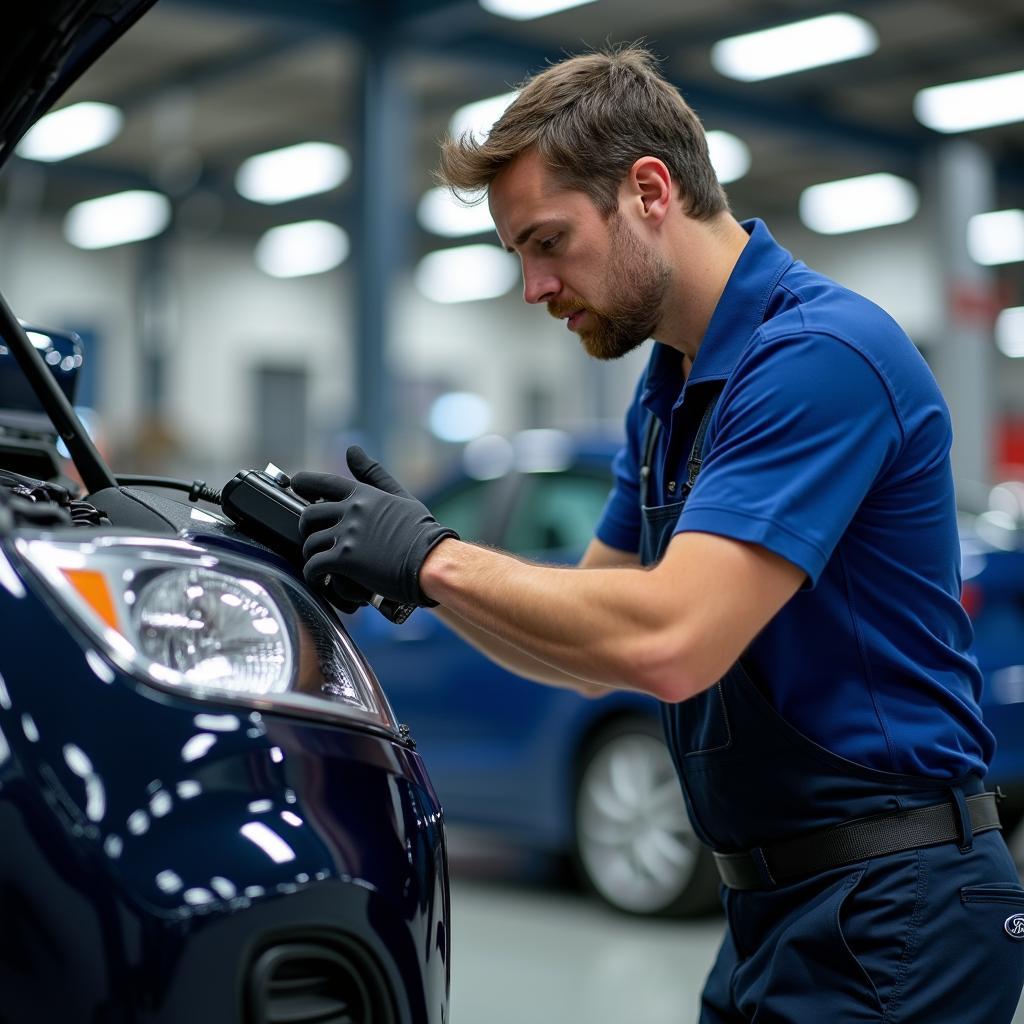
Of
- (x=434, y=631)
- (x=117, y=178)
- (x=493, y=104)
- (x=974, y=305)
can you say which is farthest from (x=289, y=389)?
(x=434, y=631)

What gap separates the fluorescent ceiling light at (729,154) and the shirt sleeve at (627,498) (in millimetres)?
11886

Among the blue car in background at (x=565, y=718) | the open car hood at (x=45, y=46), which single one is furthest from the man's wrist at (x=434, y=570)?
the blue car in background at (x=565, y=718)

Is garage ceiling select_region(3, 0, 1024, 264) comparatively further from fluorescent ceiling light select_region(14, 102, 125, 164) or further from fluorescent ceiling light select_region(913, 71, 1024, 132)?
fluorescent ceiling light select_region(14, 102, 125, 164)

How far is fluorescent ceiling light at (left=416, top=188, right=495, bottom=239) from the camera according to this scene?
61.8 ft

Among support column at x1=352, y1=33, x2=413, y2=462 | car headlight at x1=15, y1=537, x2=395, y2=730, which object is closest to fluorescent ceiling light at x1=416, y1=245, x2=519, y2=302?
support column at x1=352, y1=33, x2=413, y2=462

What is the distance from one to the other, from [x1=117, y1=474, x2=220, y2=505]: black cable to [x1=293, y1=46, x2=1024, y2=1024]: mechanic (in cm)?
20

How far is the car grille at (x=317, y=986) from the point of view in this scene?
1228 mm

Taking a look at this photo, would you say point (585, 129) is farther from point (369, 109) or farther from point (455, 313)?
point (455, 313)

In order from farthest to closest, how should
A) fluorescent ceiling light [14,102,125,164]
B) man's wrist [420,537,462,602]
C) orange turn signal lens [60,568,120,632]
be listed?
fluorescent ceiling light [14,102,125,164], man's wrist [420,537,462,602], orange turn signal lens [60,568,120,632]

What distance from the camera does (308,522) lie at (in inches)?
64.8

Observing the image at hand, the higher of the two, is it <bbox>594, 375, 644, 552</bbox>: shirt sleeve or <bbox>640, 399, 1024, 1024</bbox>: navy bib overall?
<bbox>594, 375, 644, 552</bbox>: shirt sleeve

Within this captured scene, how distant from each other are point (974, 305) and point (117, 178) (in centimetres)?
1022

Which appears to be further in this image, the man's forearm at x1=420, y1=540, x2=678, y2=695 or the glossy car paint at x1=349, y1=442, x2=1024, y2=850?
the glossy car paint at x1=349, y1=442, x2=1024, y2=850

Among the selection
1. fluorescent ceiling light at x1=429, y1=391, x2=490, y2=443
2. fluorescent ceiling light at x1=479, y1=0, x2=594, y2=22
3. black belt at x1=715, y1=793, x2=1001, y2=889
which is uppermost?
fluorescent ceiling light at x1=479, y1=0, x2=594, y2=22
